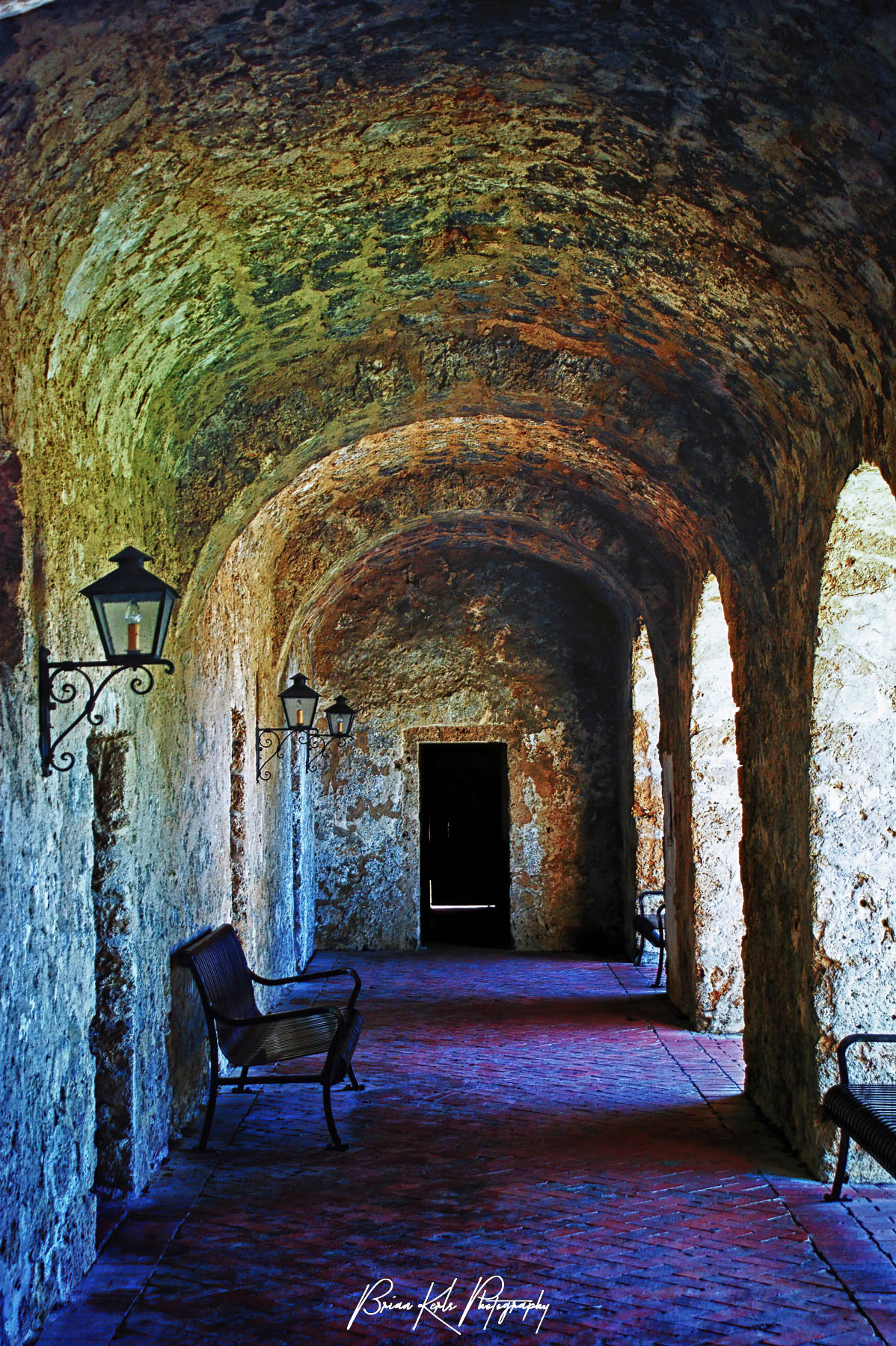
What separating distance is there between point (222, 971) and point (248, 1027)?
0.50 m

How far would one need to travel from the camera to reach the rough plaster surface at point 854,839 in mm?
4785

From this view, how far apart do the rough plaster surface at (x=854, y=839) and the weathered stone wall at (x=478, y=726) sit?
6427 mm

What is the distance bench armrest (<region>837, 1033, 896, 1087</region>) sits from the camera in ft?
14.9

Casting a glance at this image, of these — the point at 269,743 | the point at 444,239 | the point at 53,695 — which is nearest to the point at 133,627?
the point at 53,695

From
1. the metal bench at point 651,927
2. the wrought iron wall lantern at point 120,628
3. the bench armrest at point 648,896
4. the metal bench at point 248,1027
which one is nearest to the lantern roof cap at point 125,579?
the wrought iron wall lantern at point 120,628

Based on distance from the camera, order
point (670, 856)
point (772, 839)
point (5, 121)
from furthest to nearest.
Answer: point (670, 856) < point (772, 839) < point (5, 121)

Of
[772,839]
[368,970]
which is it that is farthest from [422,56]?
[368,970]

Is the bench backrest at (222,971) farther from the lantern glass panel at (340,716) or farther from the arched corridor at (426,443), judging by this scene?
the lantern glass panel at (340,716)

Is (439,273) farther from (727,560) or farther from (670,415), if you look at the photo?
(727,560)

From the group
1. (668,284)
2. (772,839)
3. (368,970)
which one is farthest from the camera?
(368,970)

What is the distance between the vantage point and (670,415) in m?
5.89

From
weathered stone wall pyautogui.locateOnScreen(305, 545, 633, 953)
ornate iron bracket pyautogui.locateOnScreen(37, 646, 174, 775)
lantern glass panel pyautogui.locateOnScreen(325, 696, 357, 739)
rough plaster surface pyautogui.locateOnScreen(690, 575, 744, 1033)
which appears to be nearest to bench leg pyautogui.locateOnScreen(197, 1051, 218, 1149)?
ornate iron bracket pyautogui.locateOnScreen(37, 646, 174, 775)

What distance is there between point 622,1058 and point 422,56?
5.75 metres

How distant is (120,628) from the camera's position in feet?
12.5
